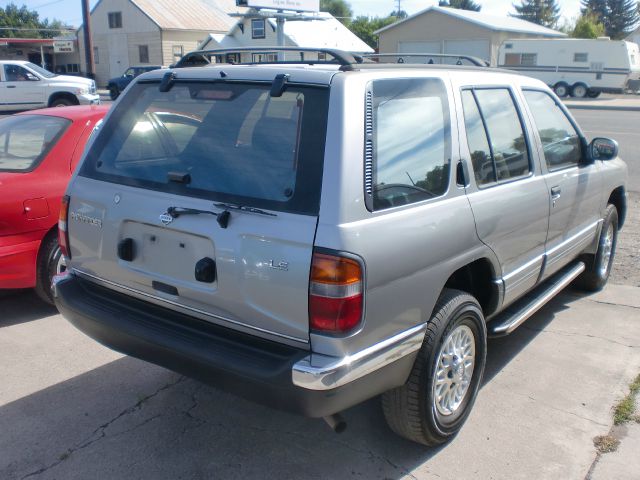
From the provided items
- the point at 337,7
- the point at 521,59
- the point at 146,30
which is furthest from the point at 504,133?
the point at 337,7

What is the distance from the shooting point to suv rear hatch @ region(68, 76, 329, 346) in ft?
9.01

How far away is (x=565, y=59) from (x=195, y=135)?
3718cm

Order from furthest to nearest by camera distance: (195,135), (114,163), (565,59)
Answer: (565,59) < (114,163) < (195,135)

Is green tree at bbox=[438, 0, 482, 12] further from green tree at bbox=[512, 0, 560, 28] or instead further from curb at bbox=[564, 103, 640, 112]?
curb at bbox=[564, 103, 640, 112]

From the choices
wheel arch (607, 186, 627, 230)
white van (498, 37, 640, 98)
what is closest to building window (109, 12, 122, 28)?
white van (498, 37, 640, 98)

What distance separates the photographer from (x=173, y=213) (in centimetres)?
303

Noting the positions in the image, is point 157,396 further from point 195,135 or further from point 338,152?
Result: point 338,152

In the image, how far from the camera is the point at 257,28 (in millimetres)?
44812

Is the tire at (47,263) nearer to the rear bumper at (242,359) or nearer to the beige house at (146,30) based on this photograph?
the rear bumper at (242,359)

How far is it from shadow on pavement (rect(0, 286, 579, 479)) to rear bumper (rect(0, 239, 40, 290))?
1.10 m

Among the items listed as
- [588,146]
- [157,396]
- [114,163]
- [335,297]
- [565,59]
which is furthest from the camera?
[565,59]

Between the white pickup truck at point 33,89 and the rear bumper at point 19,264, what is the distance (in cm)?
1801

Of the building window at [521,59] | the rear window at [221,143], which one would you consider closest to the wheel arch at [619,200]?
the rear window at [221,143]

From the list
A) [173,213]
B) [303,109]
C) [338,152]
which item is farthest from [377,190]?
[173,213]
